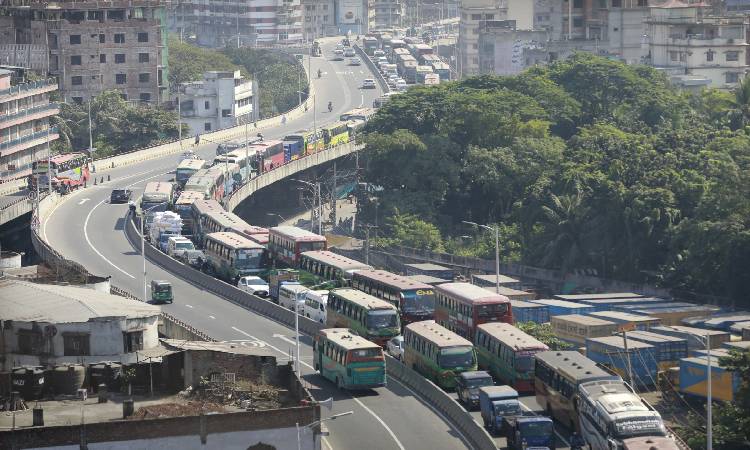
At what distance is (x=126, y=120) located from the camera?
6841 inches

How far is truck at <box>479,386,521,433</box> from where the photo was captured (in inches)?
2547

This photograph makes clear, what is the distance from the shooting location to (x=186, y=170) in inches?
5236

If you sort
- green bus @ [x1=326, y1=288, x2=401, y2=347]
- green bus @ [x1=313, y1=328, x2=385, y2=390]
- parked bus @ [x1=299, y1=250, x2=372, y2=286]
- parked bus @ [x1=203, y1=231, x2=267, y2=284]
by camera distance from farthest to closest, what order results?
parked bus @ [x1=203, y1=231, x2=267, y2=284] < parked bus @ [x1=299, y1=250, x2=372, y2=286] < green bus @ [x1=326, y1=288, x2=401, y2=347] < green bus @ [x1=313, y1=328, x2=385, y2=390]

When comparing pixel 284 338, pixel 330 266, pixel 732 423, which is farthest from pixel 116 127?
pixel 732 423

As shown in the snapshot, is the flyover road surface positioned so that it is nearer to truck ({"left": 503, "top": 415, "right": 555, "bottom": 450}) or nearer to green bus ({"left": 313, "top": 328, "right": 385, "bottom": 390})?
green bus ({"left": 313, "top": 328, "right": 385, "bottom": 390})

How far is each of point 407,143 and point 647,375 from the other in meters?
64.4

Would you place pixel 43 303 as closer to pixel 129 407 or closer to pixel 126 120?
pixel 129 407

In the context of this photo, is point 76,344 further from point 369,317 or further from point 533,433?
point 533,433

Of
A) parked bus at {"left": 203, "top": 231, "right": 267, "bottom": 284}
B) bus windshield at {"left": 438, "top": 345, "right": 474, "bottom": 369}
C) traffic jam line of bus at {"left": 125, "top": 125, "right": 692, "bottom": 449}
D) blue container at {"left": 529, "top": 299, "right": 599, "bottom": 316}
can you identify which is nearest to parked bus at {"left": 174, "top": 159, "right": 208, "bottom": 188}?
traffic jam line of bus at {"left": 125, "top": 125, "right": 692, "bottom": 449}

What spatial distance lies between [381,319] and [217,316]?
13.4 metres

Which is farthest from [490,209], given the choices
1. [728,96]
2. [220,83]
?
[220,83]

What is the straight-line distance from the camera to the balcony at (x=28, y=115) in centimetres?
14688

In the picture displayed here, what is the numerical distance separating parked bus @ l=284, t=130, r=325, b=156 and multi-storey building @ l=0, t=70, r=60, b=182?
21.5m

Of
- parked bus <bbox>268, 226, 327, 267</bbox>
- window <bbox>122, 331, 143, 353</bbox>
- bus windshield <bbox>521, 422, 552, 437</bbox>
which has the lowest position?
bus windshield <bbox>521, 422, 552, 437</bbox>
